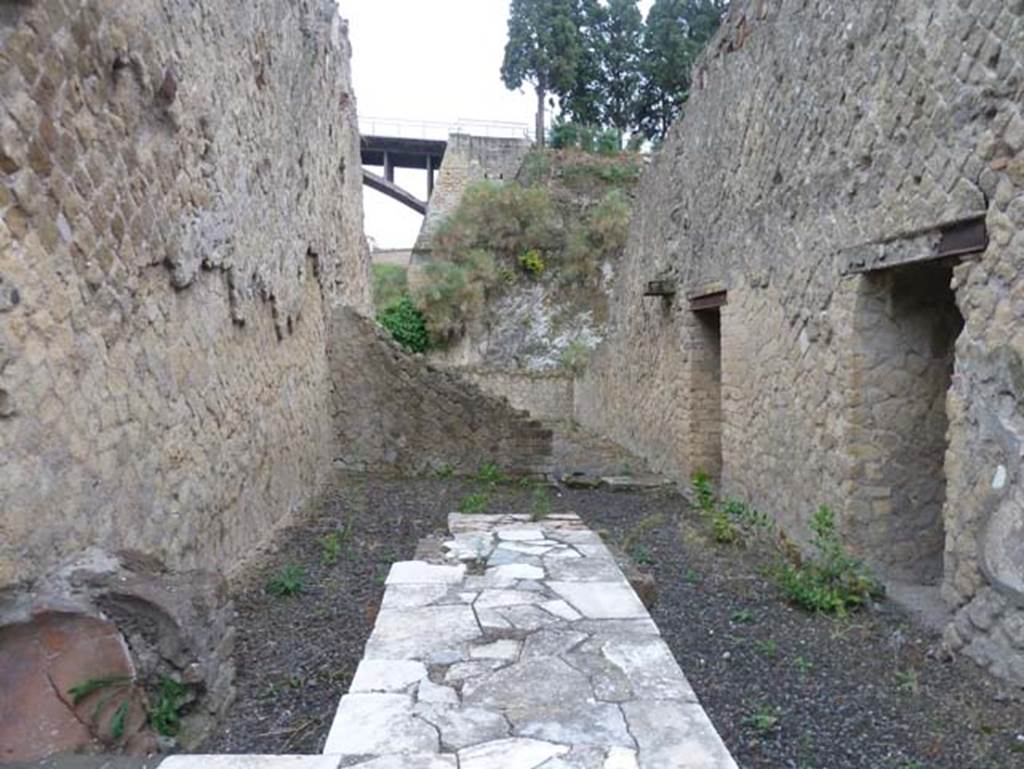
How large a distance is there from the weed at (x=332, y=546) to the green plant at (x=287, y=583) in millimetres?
308

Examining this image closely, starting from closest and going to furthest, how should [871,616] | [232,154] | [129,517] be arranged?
[129,517]
[871,616]
[232,154]

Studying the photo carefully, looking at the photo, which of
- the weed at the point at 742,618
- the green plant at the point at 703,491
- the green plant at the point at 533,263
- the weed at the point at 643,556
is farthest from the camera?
the green plant at the point at 533,263

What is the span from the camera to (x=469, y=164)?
2608 cm

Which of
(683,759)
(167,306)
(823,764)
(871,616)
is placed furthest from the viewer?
(871,616)

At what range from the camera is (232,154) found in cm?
487

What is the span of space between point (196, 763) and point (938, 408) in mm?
4389

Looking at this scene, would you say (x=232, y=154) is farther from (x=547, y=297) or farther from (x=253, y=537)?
(x=547, y=297)

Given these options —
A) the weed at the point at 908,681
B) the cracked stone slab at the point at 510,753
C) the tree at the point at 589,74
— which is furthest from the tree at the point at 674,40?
the cracked stone slab at the point at 510,753

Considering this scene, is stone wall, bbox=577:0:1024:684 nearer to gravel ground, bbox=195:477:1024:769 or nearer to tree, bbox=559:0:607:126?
gravel ground, bbox=195:477:1024:769

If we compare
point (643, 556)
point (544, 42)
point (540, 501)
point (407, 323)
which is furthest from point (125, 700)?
point (544, 42)

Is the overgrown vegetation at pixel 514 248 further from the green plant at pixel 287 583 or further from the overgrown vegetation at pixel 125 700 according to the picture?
the overgrown vegetation at pixel 125 700

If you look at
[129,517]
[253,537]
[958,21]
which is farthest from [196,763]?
[958,21]

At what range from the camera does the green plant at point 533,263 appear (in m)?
21.2

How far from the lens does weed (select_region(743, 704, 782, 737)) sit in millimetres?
2824
